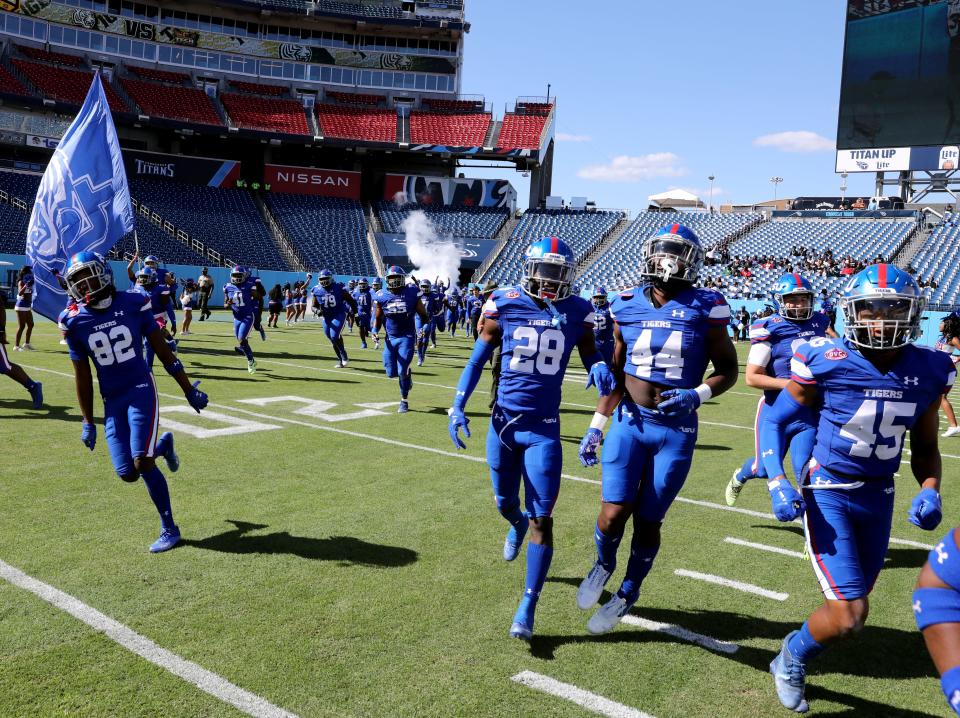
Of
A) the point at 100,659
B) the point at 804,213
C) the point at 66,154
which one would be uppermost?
the point at 804,213

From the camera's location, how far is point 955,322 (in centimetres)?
1144

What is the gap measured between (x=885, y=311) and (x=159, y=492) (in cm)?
465

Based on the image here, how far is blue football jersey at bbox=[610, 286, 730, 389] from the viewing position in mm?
4344

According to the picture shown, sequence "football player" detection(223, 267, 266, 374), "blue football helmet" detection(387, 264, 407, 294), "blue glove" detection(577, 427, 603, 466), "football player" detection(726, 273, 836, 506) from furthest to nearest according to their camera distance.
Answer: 1. "football player" detection(223, 267, 266, 374)
2. "blue football helmet" detection(387, 264, 407, 294)
3. "football player" detection(726, 273, 836, 506)
4. "blue glove" detection(577, 427, 603, 466)

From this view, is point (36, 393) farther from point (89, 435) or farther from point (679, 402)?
point (679, 402)

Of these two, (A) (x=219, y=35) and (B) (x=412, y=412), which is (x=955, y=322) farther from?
(A) (x=219, y=35)

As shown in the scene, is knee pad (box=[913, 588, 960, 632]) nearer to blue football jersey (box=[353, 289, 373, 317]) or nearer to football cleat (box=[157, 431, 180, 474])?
football cleat (box=[157, 431, 180, 474])

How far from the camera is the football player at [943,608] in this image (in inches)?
89.8

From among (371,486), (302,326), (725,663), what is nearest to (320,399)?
(371,486)

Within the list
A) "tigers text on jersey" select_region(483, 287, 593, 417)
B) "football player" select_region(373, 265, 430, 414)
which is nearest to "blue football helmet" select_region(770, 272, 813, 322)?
"tigers text on jersey" select_region(483, 287, 593, 417)

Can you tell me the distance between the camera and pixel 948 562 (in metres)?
2.37

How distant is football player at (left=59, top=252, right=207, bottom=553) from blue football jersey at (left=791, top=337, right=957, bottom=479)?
414cm

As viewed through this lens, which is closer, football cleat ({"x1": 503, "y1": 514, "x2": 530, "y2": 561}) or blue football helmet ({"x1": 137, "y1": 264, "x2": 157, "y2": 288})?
football cleat ({"x1": 503, "y1": 514, "x2": 530, "y2": 561})

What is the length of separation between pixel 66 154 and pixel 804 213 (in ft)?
132
